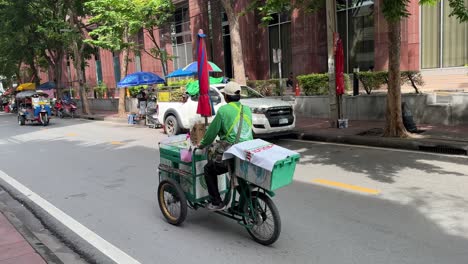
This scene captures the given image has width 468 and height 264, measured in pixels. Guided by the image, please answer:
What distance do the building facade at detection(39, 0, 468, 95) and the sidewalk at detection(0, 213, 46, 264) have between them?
10892 millimetres

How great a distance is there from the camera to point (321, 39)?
21.7 meters

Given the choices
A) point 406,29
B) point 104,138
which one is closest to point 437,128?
point 406,29

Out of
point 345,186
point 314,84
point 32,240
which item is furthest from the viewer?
point 314,84

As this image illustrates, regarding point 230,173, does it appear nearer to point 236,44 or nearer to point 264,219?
point 264,219

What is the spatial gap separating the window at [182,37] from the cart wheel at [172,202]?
85.6ft

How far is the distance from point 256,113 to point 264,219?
24.2 ft

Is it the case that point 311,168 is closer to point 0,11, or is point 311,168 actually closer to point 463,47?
point 463,47

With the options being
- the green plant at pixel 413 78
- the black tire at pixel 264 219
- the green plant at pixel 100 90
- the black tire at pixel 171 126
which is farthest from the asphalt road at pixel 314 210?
the green plant at pixel 100 90

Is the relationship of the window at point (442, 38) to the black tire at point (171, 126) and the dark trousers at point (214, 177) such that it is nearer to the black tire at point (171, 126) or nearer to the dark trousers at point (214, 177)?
the black tire at point (171, 126)

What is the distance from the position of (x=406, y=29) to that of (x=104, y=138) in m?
13.1

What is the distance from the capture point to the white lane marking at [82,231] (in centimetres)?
472

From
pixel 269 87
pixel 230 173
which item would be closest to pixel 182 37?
pixel 269 87

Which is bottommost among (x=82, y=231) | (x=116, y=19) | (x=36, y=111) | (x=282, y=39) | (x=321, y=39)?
(x=82, y=231)

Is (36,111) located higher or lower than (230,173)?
higher
